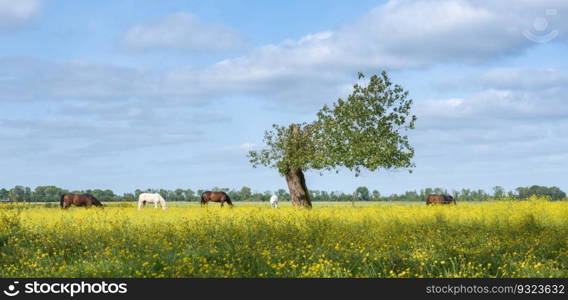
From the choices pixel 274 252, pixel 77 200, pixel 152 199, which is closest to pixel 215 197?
pixel 152 199

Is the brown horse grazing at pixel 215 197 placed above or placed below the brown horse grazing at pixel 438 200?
above

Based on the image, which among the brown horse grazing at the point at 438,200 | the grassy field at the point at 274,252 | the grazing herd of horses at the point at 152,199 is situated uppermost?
the grazing herd of horses at the point at 152,199

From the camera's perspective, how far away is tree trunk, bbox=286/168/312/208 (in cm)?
4234

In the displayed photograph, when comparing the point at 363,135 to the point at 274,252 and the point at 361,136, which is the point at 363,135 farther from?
the point at 274,252

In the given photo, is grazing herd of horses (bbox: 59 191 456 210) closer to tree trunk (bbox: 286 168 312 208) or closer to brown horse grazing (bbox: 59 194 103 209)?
brown horse grazing (bbox: 59 194 103 209)

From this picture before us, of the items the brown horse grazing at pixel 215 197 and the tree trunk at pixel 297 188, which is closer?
the tree trunk at pixel 297 188

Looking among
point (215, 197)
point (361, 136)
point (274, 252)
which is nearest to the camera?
point (274, 252)

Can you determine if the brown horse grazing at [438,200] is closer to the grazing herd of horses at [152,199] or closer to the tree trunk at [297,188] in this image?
the grazing herd of horses at [152,199]

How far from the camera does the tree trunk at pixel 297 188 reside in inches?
1667

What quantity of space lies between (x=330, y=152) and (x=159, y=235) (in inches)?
916

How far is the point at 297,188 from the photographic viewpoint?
139ft

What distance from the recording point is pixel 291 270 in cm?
1204

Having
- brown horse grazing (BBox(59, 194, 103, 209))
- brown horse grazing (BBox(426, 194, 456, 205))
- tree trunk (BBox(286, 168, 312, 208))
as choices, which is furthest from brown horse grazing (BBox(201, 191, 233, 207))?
brown horse grazing (BBox(426, 194, 456, 205))

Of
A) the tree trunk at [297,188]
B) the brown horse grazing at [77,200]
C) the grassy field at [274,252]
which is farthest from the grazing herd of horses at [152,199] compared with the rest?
the grassy field at [274,252]
